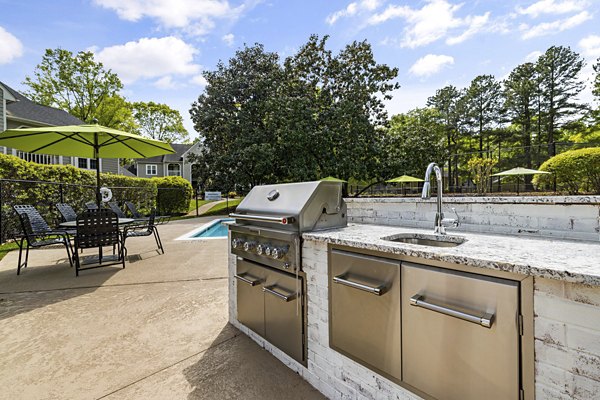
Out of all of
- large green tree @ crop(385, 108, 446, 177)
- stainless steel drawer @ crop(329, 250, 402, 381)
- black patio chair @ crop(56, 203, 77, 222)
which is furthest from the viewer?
large green tree @ crop(385, 108, 446, 177)

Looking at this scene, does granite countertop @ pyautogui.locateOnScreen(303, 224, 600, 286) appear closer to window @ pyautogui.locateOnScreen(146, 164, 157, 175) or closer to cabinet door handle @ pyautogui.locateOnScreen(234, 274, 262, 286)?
cabinet door handle @ pyautogui.locateOnScreen(234, 274, 262, 286)

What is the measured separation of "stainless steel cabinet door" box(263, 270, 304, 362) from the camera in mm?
1870

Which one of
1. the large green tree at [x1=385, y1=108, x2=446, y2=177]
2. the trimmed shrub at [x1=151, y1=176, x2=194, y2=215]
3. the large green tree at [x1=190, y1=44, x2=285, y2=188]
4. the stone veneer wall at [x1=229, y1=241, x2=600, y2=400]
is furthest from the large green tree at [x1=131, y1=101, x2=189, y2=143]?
the stone veneer wall at [x1=229, y1=241, x2=600, y2=400]

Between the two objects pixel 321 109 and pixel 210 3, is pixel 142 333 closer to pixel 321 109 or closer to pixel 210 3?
pixel 210 3

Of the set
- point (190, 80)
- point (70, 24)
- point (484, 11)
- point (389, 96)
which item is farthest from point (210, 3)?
point (190, 80)

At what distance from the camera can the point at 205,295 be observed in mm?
3312

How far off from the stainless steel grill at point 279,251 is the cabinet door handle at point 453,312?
78 centimetres

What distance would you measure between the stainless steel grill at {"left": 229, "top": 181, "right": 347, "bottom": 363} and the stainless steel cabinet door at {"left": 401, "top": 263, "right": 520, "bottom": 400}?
0.74 metres

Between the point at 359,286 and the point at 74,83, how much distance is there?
25105mm

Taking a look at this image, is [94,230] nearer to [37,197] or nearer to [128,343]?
[128,343]

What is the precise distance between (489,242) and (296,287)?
Result: 1.12 metres

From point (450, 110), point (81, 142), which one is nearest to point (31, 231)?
point (81, 142)

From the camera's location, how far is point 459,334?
1.12 m

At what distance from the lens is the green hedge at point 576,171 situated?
805 cm
